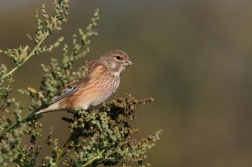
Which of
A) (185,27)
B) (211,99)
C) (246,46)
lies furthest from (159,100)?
(185,27)

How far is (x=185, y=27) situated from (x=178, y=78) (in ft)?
40.6

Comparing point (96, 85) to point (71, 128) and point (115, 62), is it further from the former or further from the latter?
point (71, 128)

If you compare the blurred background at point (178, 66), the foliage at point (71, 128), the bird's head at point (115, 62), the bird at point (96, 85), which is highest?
the blurred background at point (178, 66)

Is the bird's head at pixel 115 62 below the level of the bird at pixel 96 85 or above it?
above

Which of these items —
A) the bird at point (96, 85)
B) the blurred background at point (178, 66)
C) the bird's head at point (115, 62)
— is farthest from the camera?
the blurred background at point (178, 66)

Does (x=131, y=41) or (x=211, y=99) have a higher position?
(x=131, y=41)

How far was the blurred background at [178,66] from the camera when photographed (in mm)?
23609

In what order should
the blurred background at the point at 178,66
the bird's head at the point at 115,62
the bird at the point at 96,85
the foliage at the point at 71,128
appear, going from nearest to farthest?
the foliage at the point at 71,128
the bird at the point at 96,85
the bird's head at the point at 115,62
the blurred background at the point at 178,66

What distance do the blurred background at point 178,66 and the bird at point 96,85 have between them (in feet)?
31.2

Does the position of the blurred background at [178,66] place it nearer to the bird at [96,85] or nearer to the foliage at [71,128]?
the bird at [96,85]

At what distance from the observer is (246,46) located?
39.6 m

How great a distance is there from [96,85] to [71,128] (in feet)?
6.98

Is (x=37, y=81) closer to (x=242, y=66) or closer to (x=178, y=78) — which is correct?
(x=178, y=78)

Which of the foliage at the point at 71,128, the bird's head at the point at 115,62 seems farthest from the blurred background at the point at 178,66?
the foliage at the point at 71,128
